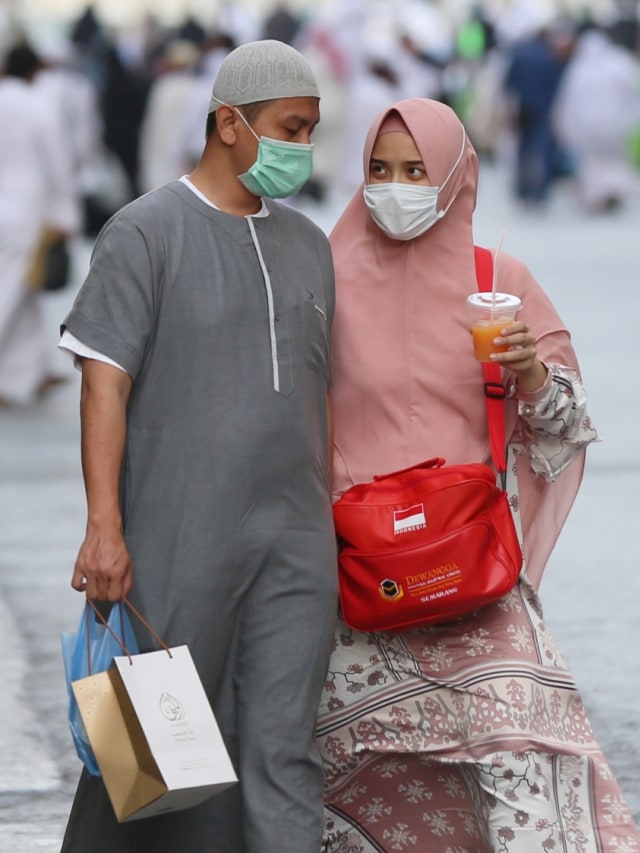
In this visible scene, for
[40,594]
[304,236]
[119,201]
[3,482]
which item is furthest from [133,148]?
[304,236]

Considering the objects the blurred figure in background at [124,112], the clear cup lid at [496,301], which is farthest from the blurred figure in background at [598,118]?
the clear cup lid at [496,301]

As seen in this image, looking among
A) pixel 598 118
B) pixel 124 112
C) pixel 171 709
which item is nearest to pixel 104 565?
pixel 171 709

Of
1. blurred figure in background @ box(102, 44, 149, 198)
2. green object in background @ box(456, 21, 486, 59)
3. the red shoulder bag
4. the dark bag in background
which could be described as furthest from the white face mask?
green object in background @ box(456, 21, 486, 59)

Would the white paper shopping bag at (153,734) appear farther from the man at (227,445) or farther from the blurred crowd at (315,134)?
the blurred crowd at (315,134)

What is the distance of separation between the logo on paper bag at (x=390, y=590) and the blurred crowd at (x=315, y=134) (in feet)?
21.4

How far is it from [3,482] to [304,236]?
15.0 ft

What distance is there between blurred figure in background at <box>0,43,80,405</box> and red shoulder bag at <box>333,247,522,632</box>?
6.43 meters

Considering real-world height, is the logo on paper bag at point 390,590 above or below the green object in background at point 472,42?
above

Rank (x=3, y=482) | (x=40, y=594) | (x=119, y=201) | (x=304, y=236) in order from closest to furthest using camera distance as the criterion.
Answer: (x=304, y=236), (x=40, y=594), (x=3, y=482), (x=119, y=201)

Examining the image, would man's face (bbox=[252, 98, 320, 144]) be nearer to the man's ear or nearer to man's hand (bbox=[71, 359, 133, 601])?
the man's ear

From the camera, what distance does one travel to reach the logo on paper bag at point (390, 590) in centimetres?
347

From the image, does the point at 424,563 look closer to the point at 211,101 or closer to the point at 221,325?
the point at 221,325

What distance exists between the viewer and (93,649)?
11.0 feet

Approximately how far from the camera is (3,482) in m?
7.91
